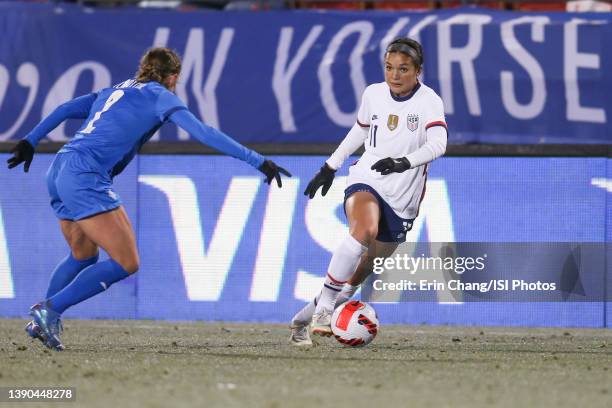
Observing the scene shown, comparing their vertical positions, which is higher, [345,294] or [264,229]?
[345,294]

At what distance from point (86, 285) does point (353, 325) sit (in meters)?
1.61

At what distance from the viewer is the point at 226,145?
7500 mm

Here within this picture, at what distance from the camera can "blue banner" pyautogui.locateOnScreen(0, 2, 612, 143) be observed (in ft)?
40.2

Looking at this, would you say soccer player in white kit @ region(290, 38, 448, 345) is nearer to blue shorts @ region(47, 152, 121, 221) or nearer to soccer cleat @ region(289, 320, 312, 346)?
soccer cleat @ region(289, 320, 312, 346)

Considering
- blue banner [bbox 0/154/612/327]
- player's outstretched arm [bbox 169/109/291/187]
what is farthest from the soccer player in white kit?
blue banner [bbox 0/154/612/327]

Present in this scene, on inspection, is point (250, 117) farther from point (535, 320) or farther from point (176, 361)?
point (176, 361)

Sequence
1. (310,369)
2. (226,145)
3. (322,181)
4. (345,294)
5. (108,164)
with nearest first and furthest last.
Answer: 1. (310,369)
2. (226,145)
3. (108,164)
4. (322,181)
5. (345,294)

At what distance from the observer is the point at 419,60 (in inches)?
318

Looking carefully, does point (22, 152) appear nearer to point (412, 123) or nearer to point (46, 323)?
point (46, 323)

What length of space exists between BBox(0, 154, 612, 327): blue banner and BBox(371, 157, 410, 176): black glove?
277 centimetres

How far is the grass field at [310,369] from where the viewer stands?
566 cm

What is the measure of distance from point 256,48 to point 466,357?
5891 mm

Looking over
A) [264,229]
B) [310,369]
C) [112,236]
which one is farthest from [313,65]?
[310,369]

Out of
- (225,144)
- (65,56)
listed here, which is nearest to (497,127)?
(65,56)
